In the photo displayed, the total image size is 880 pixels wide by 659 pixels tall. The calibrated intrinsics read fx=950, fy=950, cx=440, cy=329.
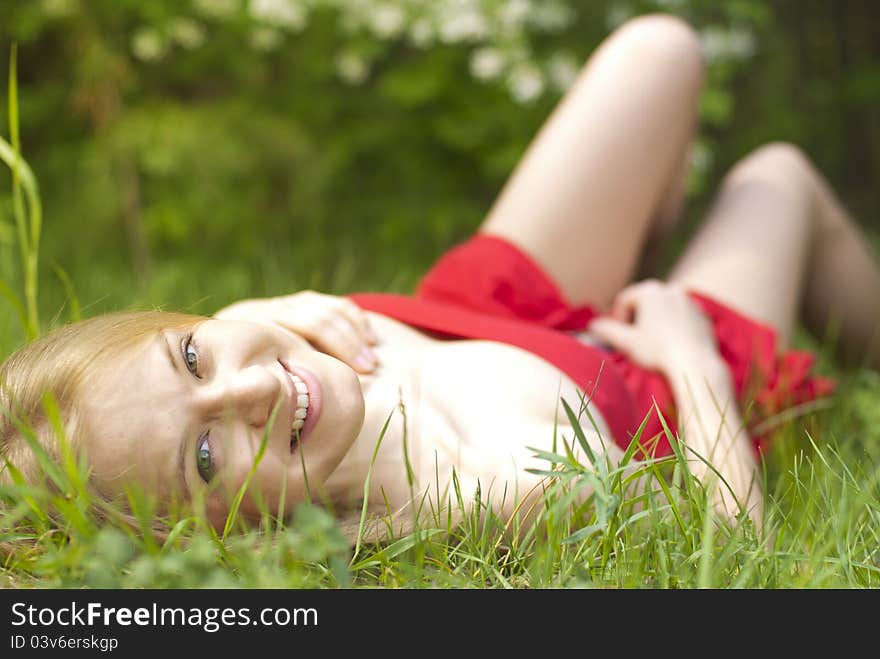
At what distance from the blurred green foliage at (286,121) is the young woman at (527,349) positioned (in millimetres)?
957

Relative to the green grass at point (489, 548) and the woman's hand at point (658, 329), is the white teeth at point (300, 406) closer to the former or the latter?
the green grass at point (489, 548)

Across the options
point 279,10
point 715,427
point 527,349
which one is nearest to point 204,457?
point 527,349

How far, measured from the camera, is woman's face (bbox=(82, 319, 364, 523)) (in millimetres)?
1238

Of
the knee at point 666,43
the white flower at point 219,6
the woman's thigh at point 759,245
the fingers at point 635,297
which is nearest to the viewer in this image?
the fingers at point 635,297

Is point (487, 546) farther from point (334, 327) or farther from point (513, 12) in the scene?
point (513, 12)

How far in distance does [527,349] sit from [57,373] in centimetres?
87

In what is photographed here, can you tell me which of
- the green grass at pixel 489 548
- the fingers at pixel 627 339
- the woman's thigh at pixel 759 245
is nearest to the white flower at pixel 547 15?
the woman's thigh at pixel 759 245

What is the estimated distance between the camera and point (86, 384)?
4.21ft

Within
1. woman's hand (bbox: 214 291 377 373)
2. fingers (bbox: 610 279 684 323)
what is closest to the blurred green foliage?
fingers (bbox: 610 279 684 323)

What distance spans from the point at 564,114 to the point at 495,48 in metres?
0.93

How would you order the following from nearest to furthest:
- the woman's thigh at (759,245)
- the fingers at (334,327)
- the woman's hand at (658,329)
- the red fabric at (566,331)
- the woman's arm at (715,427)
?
the woman's arm at (715,427)
the fingers at (334,327)
the red fabric at (566,331)
the woman's hand at (658,329)
the woman's thigh at (759,245)

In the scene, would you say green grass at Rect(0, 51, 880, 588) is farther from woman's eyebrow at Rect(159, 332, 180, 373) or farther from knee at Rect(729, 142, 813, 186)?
knee at Rect(729, 142, 813, 186)

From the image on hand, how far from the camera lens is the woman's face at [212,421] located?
124 centimetres
